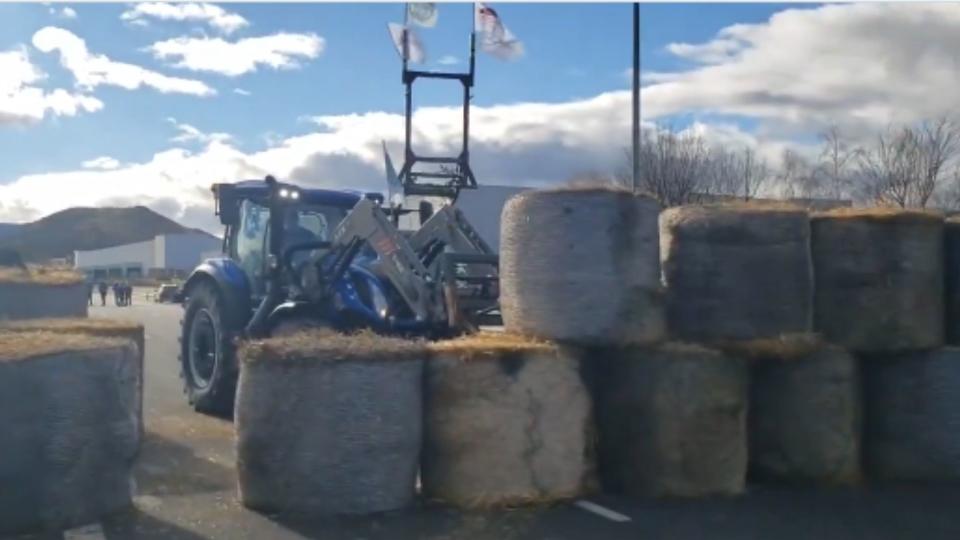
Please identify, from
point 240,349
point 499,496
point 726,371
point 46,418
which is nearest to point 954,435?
point 726,371

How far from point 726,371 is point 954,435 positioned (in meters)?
2.15

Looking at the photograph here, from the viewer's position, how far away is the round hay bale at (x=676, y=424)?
8.35 m

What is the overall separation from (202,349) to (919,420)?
802cm

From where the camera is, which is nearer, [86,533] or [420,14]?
[86,533]

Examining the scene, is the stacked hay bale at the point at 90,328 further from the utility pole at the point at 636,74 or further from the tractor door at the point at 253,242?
the utility pole at the point at 636,74

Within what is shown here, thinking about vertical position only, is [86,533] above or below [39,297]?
below

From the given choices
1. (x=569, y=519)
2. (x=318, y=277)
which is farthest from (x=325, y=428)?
(x=318, y=277)

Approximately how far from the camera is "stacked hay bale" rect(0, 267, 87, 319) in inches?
540

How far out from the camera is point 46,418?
715 cm

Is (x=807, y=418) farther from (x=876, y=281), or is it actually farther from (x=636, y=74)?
(x=636, y=74)

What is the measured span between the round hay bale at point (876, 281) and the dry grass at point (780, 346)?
48 centimetres

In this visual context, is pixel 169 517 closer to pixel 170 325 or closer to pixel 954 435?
pixel 954 435

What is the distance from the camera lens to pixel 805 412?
8.93m

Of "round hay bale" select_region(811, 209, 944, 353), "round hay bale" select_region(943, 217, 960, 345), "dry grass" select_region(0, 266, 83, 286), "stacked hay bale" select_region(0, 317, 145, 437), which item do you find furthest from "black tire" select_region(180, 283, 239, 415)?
"round hay bale" select_region(943, 217, 960, 345)
